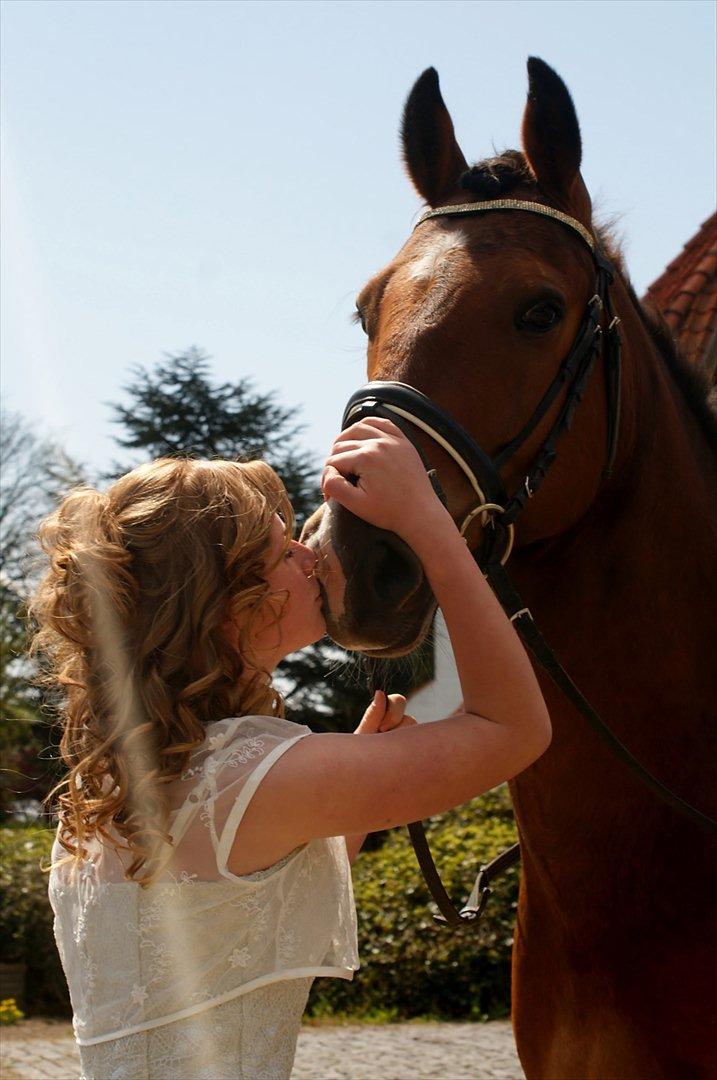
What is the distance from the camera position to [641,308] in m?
2.96

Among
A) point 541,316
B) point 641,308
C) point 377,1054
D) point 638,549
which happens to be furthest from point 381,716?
point 377,1054

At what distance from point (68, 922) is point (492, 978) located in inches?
312

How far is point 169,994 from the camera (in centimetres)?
174

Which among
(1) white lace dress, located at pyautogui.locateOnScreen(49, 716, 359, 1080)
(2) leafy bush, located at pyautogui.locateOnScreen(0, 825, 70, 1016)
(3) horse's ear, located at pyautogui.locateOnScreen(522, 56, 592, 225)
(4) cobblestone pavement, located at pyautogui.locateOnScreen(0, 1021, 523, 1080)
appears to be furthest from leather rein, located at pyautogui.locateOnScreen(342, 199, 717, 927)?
(2) leafy bush, located at pyautogui.locateOnScreen(0, 825, 70, 1016)

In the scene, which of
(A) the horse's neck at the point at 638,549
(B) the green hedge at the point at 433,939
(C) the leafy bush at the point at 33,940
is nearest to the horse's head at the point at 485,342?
(A) the horse's neck at the point at 638,549

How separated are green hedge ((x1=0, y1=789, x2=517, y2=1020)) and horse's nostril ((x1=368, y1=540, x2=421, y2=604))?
7198 mm

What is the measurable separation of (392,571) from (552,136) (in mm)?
1256

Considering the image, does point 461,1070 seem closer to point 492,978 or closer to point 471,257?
point 492,978

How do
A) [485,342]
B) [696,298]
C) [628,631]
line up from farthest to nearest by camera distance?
[696,298]
[628,631]
[485,342]

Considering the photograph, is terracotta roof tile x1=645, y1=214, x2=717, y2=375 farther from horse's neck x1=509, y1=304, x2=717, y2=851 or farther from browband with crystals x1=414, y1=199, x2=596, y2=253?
horse's neck x1=509, y1=304, x2=717, y2=851

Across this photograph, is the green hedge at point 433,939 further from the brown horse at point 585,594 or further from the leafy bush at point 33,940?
the brown horse at point 585,594

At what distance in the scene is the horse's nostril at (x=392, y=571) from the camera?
2.01 m

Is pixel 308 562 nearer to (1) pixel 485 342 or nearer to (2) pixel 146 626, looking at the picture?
(2) pixel 146 626

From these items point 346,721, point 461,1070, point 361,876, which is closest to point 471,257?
point 461,1070
